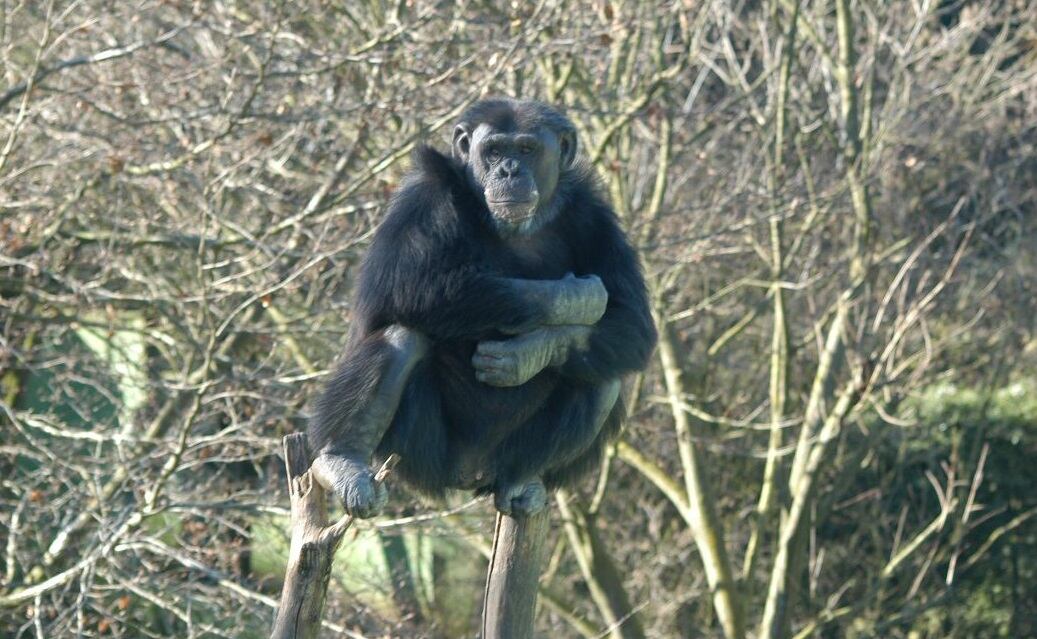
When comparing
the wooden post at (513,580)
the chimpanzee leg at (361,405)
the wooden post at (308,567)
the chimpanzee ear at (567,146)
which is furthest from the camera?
the chimpanzee ear at (567,146)

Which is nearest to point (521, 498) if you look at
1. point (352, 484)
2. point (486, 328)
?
point (486, 328)

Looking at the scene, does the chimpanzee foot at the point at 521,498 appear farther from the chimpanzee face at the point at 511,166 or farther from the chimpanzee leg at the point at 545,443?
the chimpanzee face at the point at 511,166

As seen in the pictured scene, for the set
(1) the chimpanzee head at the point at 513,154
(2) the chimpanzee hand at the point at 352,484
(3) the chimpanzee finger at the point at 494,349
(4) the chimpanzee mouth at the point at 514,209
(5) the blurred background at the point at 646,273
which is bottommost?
(5) the blurred background at the point at 646,273

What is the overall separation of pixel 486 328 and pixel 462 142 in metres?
0.73

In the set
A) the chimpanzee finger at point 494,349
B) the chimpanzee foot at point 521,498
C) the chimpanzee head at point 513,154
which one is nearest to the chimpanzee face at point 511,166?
the chimpanzee head at point 513,154

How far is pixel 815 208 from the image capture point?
1123 centimetres

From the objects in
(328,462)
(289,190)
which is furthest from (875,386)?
(328,462)

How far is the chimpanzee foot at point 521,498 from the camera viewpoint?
5.36m

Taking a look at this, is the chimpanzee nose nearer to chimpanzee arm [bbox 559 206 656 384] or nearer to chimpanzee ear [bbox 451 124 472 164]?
chimpanzee ear [bbox 451 124 472 164]

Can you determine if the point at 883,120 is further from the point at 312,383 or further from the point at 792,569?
the point at 312,383

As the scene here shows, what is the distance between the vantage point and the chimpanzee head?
5148 millimetres

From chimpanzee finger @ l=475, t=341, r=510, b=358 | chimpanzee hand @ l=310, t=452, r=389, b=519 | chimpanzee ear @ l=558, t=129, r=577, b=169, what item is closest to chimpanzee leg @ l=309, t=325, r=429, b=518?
chimpanzee hand @ l=310, t=452, r=389, b=519

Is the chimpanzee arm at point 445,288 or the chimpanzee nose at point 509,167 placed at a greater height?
the chimpanzee nose at point 509,167

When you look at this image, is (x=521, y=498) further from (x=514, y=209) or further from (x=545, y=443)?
(x=514, y=209)
